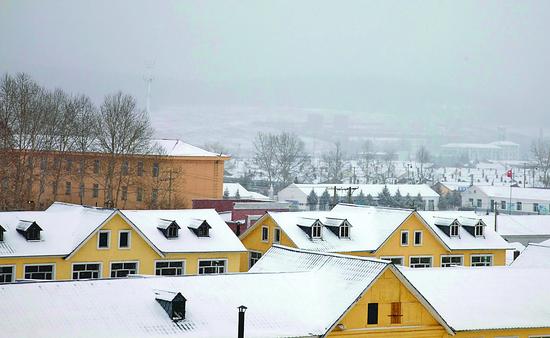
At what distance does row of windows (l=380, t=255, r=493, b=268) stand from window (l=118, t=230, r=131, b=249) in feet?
35.0

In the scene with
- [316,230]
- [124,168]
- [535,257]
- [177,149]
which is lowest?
[535,257]

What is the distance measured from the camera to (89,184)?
69688 millimetres

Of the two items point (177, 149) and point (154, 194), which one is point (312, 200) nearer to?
point (177, 149)

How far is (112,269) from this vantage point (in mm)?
37281

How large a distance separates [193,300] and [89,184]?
155 feet

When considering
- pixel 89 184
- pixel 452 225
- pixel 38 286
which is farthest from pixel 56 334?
pixel 89 184

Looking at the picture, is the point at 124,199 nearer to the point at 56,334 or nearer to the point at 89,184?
the point at 89,184

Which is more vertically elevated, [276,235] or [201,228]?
[201,228]

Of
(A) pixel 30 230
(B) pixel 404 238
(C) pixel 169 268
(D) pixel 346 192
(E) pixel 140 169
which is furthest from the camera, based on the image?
(D) pixel 346 192

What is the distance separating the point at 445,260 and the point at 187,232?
1096cm

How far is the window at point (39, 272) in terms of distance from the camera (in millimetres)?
35031

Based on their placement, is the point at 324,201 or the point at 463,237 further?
the point at 324,201

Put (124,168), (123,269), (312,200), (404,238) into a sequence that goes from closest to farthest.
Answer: (123,269), (404,238), (124,168), (312,200)

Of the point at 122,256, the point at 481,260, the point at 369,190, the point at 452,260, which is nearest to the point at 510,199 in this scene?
the point at 369,190
